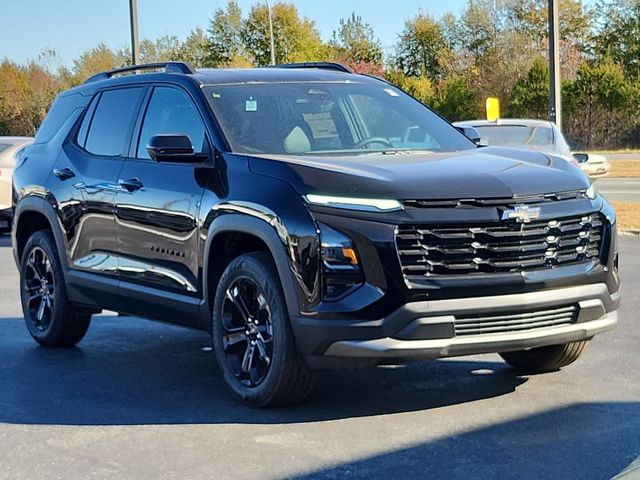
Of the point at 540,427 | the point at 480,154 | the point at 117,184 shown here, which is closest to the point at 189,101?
the point at 117,184

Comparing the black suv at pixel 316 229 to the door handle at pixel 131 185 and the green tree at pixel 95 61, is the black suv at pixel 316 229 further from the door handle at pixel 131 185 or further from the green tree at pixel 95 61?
the green tree at pixel 95 61

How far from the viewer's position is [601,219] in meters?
5.69

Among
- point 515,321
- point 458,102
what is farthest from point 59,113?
point 458,102

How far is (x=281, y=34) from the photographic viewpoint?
70188 millimetres

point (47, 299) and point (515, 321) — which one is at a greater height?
point (515, 321)

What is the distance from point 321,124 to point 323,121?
0.15 ft

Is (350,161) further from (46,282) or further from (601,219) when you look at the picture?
(46,282)

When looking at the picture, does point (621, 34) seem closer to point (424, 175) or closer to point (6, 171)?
point (6, 171)

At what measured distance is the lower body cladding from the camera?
5.12 meters

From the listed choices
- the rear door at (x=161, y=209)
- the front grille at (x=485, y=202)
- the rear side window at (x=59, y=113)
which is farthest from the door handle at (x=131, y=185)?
the front grille at (x=485, y=202)

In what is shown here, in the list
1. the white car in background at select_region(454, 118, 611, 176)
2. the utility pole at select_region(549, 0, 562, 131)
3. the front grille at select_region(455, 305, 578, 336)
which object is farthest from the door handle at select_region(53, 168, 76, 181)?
the utility pole at select_region(549, 0, 562, 131)

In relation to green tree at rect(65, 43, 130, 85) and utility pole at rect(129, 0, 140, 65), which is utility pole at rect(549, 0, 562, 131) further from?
green tree at rect(65, 43, 130, 85)

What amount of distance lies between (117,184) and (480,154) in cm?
221

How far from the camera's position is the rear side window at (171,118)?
6371mm
